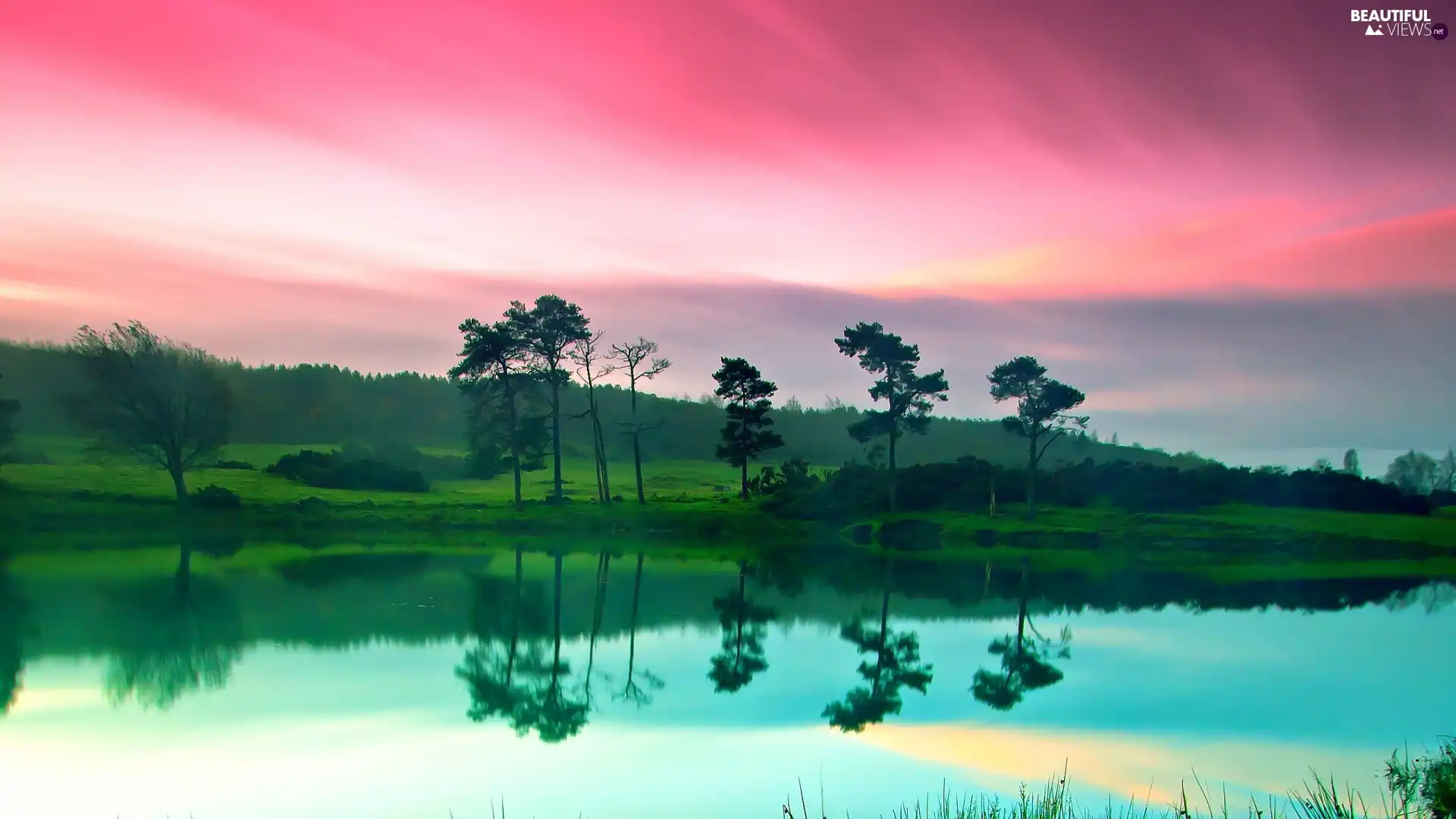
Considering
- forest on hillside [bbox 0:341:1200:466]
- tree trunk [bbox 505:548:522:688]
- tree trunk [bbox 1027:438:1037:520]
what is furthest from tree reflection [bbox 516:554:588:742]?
forest on hillside [bbox 0:341:1200:466]

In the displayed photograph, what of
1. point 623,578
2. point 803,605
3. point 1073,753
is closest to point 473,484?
point 623,578

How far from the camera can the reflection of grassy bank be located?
9141 millimetres

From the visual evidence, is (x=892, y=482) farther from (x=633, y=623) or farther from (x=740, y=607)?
(x=633, y=623)

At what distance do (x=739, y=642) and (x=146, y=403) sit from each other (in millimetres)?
43284

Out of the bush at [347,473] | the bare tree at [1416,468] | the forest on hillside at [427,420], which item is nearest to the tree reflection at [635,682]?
the bush at [347,473]

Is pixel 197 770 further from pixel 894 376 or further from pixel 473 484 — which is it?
pixel 473 484

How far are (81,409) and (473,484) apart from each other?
23017mm

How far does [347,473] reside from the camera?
5872 centimetres

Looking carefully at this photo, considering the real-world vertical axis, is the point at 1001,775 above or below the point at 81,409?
below

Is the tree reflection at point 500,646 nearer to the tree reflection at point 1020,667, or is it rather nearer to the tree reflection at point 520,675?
the tree reflection at point 520,675

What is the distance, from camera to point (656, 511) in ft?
163

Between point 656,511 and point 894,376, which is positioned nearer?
point 656,511

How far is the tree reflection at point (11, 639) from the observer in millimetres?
14516

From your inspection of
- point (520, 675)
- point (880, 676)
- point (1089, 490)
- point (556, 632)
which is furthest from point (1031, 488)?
point (520, 675)
